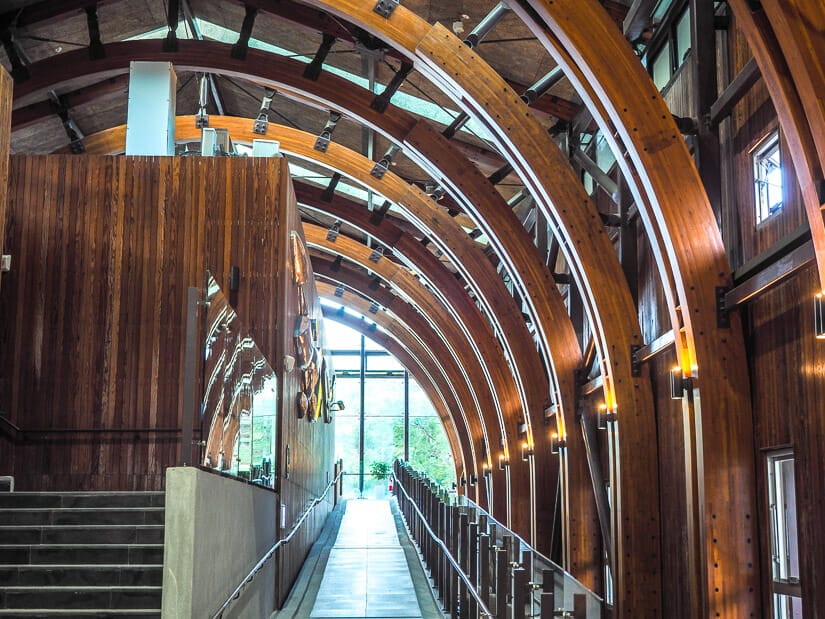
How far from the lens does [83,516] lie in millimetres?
8297

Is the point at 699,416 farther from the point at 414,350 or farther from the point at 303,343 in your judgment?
the point at 414,350

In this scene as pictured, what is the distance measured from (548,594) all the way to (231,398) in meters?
3.11

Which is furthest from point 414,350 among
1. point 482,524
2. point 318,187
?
point 482,524

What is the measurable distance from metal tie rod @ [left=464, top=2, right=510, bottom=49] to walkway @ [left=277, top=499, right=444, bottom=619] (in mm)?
6198

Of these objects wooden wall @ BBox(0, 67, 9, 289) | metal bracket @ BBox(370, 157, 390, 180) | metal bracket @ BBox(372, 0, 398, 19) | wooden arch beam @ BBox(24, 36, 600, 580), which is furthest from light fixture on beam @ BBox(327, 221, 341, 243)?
wooden wall @ BBox(0, 67, 9, 289)

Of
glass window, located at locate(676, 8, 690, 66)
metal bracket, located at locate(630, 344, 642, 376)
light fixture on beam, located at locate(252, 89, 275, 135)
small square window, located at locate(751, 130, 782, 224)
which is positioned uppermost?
light fixture on beam, located at locate(252, 89, 275, 135)

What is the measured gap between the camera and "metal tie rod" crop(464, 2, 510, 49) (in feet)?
36.8

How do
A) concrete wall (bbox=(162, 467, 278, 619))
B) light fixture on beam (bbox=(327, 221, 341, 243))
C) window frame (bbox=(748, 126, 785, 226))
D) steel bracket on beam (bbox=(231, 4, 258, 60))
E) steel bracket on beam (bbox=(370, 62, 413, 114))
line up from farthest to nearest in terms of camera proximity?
light fixture on beam (bbox=(327, 221, 341, 243)) < steel bracket on beam (bbox=(231, 4, 258, 60)) < steel bracket on beam (bbox=(370, 62, 413, 114)) < window frame (bbox=(748, 126, 785, 226)) < concrete wall (bbox=(162, 467, 278, 619))

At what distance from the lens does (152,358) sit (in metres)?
10.8

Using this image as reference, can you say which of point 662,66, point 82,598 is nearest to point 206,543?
point 82,598

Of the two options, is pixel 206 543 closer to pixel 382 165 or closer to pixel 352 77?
pixel 382 165

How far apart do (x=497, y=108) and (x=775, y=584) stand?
562 cm

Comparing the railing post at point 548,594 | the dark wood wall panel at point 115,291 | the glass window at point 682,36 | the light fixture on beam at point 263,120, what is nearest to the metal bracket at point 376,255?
the light fixture on beam at point 263,120

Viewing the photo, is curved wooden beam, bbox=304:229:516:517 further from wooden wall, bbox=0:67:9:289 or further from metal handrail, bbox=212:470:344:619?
wooden wall, bbox=0:67:9:289
